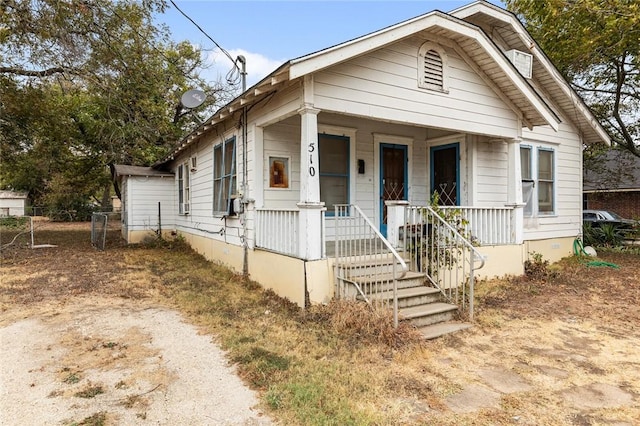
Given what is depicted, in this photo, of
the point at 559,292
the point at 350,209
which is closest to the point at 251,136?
the point at 350,209

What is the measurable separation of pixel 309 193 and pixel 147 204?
9766 millimetres

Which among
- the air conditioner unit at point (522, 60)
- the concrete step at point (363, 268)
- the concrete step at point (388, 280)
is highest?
the air conditioner unit at point (522, 60)

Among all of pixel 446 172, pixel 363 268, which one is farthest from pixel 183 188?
pixel 363 268

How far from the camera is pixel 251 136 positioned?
6.48 metres

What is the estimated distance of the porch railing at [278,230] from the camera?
5359 mm

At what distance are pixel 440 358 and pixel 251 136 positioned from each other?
4494mm

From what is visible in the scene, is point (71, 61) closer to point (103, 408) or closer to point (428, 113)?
point (428, 113)

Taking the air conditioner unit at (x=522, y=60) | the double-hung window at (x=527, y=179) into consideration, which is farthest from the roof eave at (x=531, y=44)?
the double-hung window at (x=527, y=179)

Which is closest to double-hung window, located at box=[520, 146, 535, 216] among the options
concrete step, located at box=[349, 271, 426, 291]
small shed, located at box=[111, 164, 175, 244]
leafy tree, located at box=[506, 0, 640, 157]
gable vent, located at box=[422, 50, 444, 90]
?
leafy tree, located at box=[506, 0, 640, 157]

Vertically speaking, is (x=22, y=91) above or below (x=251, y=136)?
above

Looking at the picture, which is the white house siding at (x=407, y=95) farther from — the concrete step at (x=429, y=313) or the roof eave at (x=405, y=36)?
the concrete step at (x=429, y=313)

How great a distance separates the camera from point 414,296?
16.4 feet

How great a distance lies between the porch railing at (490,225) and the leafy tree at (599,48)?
507cm

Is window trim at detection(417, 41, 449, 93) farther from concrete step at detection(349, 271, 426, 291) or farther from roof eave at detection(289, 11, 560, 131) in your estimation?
concrete step at detection(349, 271, 426, 291)
